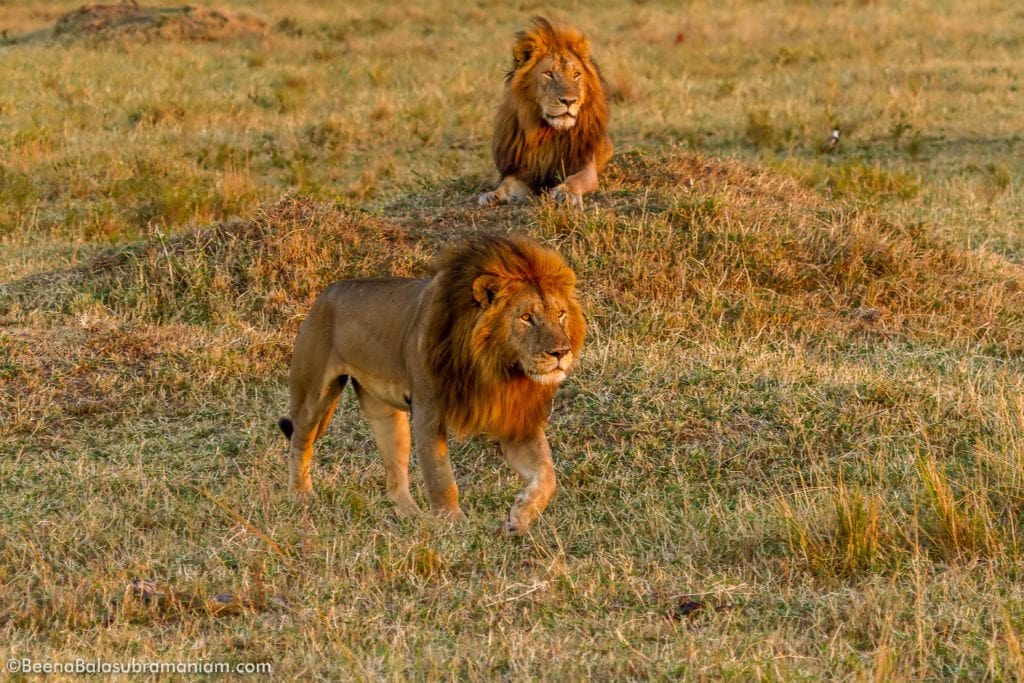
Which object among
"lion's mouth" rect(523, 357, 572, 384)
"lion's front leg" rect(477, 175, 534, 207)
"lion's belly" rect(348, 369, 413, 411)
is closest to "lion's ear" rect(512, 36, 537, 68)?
"lion's front leg" rect(477, 175, 534, 207)

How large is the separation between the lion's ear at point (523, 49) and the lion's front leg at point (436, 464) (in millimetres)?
3941

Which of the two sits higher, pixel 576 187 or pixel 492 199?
pixel 576 187

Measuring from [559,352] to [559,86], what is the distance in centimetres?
399

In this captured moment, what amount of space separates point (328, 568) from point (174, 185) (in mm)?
7684

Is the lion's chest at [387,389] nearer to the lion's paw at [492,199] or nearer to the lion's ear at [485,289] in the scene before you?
the lion's ear at [485,289]

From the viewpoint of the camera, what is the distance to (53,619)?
4566 mm

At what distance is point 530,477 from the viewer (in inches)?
209

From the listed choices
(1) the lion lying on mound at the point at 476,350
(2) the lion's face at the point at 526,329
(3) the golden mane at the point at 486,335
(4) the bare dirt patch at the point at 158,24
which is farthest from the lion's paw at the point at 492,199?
(4) the bare dirt patch at the point at 158,24

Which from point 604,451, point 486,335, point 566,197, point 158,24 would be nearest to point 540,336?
point 486,335

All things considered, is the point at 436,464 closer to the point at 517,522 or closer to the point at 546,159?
the point at 517,522

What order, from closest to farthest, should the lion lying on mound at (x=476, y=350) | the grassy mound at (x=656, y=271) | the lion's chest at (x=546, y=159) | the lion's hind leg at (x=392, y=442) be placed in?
the lion lying on mound at (x=476, y=350) → the lion's hind leg at (x=392, y=442) → the grassy mound at (x=656, y=271) → the lion's chest at (x=546, y=159)

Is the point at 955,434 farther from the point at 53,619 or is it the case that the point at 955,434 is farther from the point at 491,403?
the point at 53,619

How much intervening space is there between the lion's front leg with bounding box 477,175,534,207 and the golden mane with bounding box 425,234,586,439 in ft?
12.9

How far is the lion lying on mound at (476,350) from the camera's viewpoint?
16.5 ft
